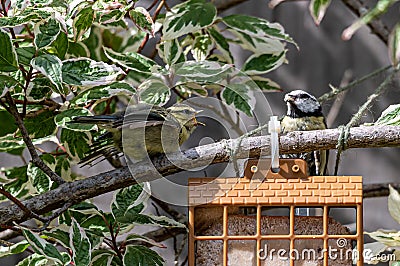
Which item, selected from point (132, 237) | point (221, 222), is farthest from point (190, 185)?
point (132, 237)

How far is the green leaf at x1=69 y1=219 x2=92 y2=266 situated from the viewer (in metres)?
1.05

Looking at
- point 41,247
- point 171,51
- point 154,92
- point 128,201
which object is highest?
point 171,51

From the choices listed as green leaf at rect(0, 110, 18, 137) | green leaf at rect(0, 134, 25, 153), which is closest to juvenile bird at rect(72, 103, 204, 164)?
green leaf at rect(0, 134, 25, 153)

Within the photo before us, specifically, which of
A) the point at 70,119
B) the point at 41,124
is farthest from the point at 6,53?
the point at 41,124

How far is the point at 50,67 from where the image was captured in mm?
1041

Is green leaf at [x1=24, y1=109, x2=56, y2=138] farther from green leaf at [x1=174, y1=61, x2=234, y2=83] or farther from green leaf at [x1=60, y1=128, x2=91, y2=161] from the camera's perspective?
green leaf at [x1=174, y1=61, x2=234, y2=83]

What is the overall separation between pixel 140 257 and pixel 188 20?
50 cm

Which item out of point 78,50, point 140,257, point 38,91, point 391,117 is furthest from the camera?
point 78,50

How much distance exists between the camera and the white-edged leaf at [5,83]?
3.40ft

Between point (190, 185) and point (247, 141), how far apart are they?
138mm

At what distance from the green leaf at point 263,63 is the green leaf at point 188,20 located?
7.4 inches

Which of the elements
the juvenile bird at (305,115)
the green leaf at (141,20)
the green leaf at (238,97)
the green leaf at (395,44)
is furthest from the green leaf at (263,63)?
the green leaf at (395,44)

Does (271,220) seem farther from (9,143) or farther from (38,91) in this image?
(9,143)

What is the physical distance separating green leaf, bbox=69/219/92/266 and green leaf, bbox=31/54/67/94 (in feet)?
0.80
